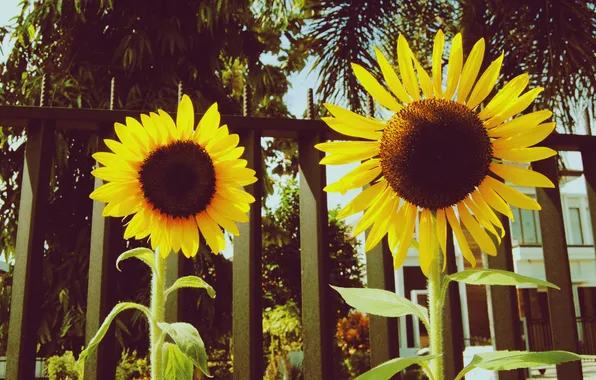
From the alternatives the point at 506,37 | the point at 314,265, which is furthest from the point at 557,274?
the point at 506,37

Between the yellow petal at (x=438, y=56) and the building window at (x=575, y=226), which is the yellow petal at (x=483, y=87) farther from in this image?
the building window at (x=575, y=226)

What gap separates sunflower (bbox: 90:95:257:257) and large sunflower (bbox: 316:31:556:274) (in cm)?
20

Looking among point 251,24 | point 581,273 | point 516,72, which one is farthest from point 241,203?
point 581,273

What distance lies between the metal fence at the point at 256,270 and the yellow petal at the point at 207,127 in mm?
411

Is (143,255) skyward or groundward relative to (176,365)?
skyward

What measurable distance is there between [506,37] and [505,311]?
545 centimetres

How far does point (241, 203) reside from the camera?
2.83 feet

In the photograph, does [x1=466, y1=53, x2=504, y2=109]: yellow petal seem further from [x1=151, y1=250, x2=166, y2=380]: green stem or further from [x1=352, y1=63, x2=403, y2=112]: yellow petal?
[x1=151, y1=250, x2=166, y2=380]: green stem

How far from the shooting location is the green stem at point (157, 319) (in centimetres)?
71

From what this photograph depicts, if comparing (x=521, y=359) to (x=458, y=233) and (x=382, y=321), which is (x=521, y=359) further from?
(x=382, y=321)

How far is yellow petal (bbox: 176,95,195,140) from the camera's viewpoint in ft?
2.68

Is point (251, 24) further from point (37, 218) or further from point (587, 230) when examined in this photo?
point (587, 230)

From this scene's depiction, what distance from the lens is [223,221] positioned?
0.85 meters

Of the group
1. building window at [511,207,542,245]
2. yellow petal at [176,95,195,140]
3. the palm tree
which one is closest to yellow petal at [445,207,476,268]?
yellow petal at [176,95,195,140]
